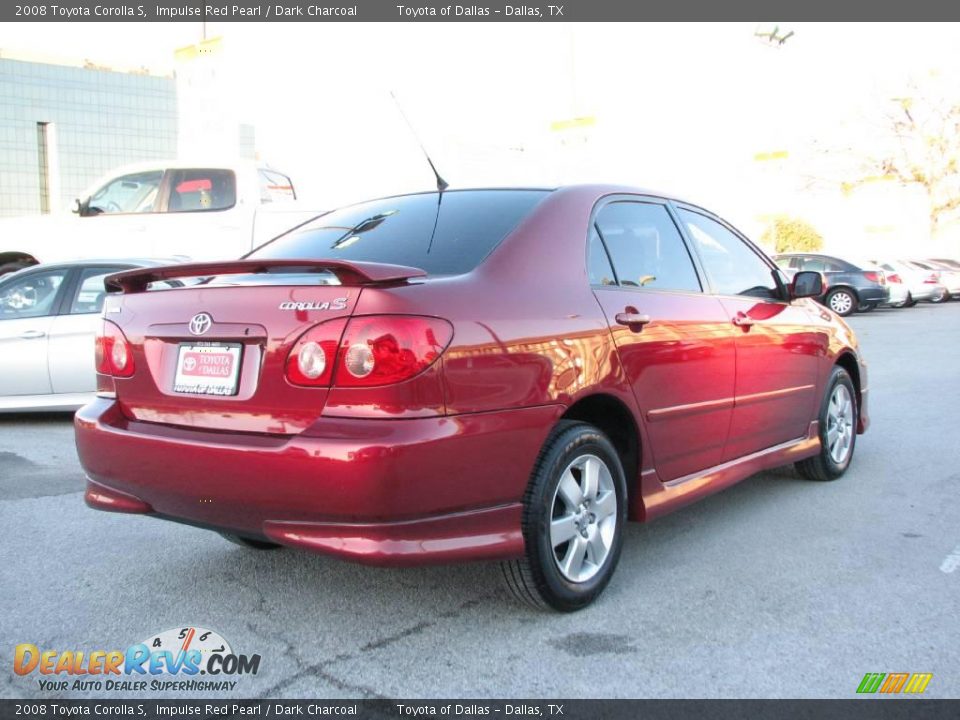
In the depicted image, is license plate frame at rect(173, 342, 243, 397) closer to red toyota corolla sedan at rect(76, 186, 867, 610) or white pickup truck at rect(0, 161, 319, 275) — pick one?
red toyota corolla sedan at rect(76, 186, 867, 610)

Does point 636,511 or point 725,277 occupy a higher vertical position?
point 725,277

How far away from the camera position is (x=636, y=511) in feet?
11.8

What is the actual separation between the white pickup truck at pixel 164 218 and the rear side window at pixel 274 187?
0.08 ft

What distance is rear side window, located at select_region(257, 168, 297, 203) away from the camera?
11.1m

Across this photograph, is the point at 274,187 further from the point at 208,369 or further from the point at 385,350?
the point at 385,350

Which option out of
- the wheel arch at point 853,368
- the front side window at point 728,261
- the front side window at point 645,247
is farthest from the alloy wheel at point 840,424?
the front side window at point 645,247

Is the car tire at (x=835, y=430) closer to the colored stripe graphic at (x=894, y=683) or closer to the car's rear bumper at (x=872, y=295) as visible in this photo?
the colored stripe graphic at (x=894, y=683)

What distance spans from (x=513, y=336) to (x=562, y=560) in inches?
33.9

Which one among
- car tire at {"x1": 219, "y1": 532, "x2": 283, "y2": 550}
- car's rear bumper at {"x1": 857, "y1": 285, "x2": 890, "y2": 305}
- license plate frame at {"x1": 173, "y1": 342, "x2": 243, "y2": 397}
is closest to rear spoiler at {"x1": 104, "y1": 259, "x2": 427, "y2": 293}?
license plate frame at {"x1": 173, "y1": 342, "x2": 243, "y2": 397}

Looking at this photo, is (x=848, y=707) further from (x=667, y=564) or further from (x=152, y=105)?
(x=152, y=105)

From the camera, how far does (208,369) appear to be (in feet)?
9.84

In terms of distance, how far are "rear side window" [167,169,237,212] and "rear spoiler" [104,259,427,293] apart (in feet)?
24.7

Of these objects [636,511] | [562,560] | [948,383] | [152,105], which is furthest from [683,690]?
[152,105]

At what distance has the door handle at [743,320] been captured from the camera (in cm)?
427
